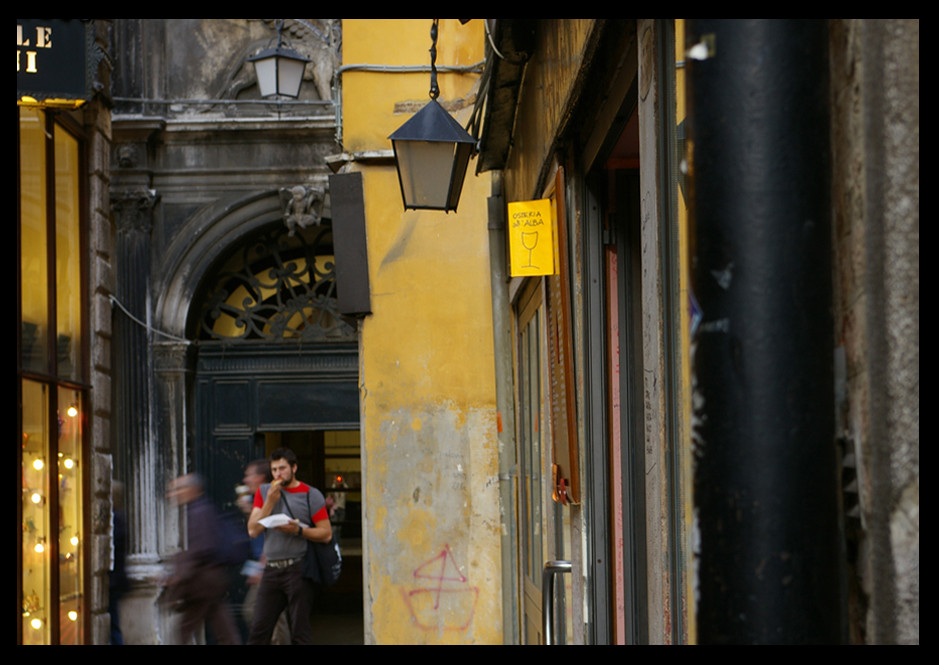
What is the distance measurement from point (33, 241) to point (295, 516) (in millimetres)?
4098

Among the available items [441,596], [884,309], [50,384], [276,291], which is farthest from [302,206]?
[884,309]

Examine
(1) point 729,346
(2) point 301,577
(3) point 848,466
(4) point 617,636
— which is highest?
(1) point 729,346

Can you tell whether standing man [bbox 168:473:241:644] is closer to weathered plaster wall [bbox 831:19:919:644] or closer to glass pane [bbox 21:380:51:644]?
glass pane [bbox 21:380:51:644]

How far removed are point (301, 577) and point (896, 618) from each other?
21.4ft

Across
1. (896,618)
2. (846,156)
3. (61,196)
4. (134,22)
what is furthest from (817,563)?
(134,22)

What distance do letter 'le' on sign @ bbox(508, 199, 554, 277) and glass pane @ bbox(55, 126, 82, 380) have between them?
21.9 ft

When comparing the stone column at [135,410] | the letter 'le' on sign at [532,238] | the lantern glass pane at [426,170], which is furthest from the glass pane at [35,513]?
the letter 'le' on sign at [532,238]

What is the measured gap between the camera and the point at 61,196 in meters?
10.1

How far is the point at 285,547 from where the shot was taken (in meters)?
7.27

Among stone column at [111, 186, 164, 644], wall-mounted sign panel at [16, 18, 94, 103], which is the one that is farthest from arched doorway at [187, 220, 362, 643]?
wall-mounted sign panel at [16, 18, 94, 103]

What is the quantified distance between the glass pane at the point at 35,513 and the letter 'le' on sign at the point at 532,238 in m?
5.84

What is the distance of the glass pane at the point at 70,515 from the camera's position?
9.70m

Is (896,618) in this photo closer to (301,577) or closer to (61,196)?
(301,577)

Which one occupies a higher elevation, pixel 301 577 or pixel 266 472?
pixel 266 472
